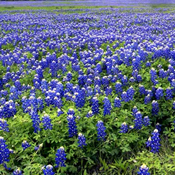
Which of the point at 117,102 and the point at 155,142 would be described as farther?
the point at 117,102

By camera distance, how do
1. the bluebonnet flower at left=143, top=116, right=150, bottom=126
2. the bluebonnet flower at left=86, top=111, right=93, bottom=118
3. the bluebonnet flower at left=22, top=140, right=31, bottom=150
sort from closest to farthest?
the bluebonnet flower at left=22, top=140, right=31, bottom=150 < the bluebonnet flower at left=86, top=111, right=93, bottom=118 < the bluebonnet flower at left=143, top=116, right=150, bottom=126

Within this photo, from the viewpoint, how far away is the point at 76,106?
4195 mm

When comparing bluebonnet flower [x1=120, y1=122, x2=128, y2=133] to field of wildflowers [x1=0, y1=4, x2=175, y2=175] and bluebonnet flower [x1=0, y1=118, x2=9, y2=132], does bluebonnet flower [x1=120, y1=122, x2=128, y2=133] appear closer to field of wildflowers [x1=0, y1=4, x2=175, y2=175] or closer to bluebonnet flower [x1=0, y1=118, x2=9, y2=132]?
field of wildflowers [x1=0, y1=4, x2=175, y2=175]

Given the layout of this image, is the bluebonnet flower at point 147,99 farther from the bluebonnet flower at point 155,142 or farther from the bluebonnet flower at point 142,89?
the bluebonnet flower at point 155,142

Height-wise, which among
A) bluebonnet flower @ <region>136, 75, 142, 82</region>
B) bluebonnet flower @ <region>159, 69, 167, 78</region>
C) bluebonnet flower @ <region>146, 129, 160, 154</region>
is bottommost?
bluebonnet flower @ <region>146, 129, 160, 154</region>

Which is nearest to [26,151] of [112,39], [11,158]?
[11,158]

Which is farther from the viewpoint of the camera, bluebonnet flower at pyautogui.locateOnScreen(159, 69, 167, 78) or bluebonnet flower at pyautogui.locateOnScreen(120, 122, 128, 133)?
bluebonnet flower at pyautogui.locateOnScreen(159, 69, 167, 78)

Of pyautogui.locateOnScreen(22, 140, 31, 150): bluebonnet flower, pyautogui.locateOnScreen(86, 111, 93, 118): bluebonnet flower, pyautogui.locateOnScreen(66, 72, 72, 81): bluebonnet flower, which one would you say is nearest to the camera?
pyautogui.locateOnScreen(22, 140, 31, 150): bluebonnet flower

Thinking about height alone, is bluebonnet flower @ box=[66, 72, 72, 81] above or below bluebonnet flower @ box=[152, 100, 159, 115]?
above

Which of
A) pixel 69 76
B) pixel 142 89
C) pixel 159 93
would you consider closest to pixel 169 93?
pixel 159 93

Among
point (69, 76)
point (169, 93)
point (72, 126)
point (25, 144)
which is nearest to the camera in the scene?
point (25, 144)

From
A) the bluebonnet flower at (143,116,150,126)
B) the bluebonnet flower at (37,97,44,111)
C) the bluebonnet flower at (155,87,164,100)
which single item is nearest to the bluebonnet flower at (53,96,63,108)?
the bluebonnet flower at (37,97,44,111)

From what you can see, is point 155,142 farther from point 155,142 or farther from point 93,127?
point 93,127

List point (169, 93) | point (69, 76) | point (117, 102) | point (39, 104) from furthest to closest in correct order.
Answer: point (69, 76) → point (169, 93) → point (39, 104) → point (117, 102)
